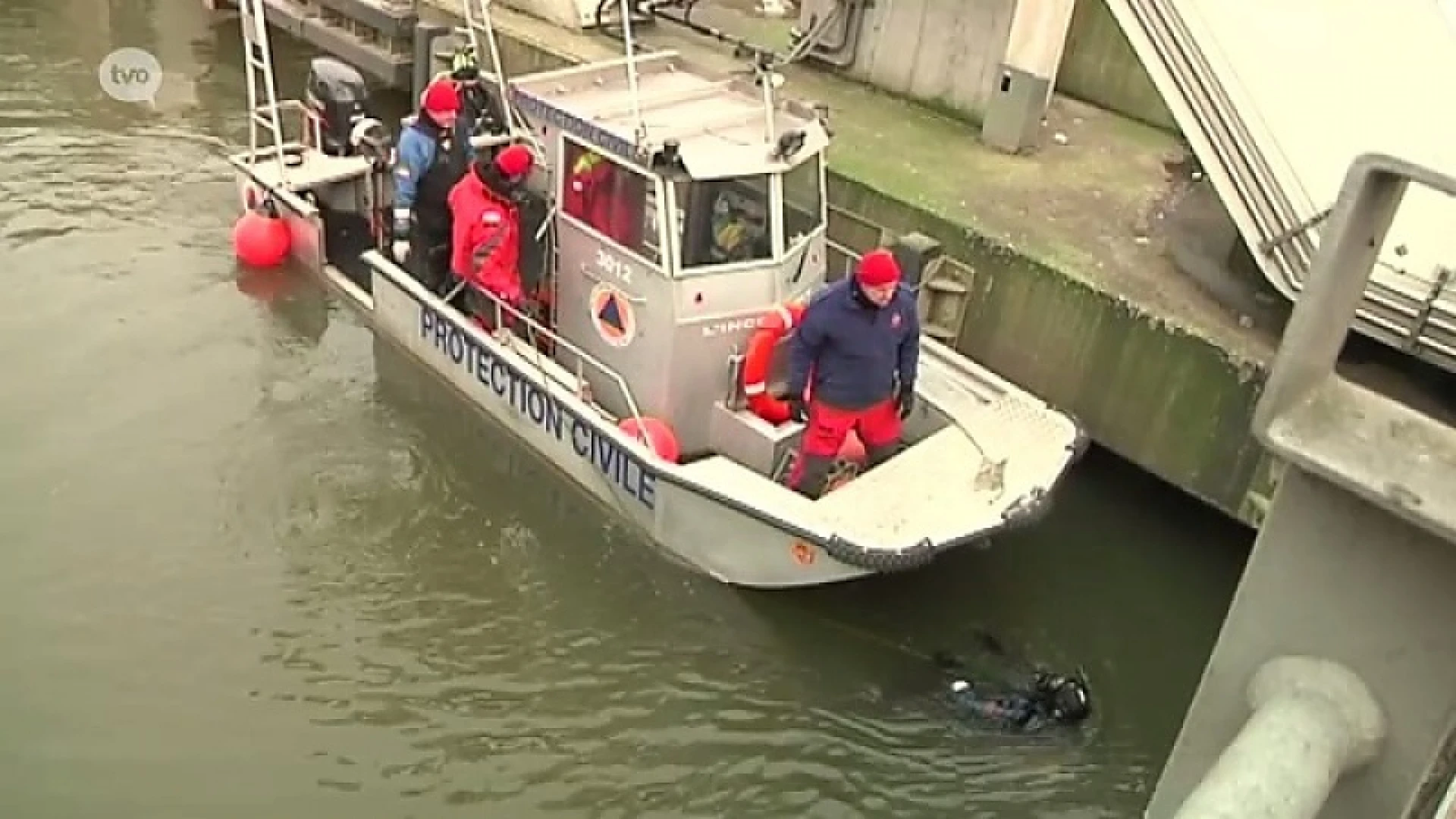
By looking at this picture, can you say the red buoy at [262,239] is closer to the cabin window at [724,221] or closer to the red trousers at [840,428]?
the cabin window at [724,221]

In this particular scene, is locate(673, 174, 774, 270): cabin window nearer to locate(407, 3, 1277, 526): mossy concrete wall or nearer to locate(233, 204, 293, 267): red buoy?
locate(407, 3, 1277, 526): mossy concrete wall

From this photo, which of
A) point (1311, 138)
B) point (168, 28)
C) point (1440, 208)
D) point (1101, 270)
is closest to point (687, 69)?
point (1101, 270)

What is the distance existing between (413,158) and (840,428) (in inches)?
126

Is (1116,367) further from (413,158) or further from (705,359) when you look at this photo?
(413,158)

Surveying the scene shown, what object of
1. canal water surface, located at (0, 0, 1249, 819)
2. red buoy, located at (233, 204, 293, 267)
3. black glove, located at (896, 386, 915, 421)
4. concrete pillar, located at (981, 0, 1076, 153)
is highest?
concrete pillar, located at (981, 0, 1076, 153)

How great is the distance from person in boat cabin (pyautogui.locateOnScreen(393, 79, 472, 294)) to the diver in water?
4.20 m

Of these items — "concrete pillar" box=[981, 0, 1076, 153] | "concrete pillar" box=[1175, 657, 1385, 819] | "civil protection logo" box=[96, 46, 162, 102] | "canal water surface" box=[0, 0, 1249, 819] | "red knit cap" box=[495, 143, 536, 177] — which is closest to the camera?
"concrete pillar" box=[1175, 657, 1385, 819]

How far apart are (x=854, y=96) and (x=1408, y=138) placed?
4336 mm

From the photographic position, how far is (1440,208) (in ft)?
24.1

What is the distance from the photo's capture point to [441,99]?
8.49m

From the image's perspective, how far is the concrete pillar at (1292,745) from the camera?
1149mm

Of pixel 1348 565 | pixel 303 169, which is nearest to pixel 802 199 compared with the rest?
pixel 303 169

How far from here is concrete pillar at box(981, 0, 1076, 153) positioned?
9641 millimetres

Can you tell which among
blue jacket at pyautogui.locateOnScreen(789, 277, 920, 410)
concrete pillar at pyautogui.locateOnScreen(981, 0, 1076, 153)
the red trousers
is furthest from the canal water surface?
concrete pillar at pyautogui.locateOnScreen(981, 0, 1076, 153)
